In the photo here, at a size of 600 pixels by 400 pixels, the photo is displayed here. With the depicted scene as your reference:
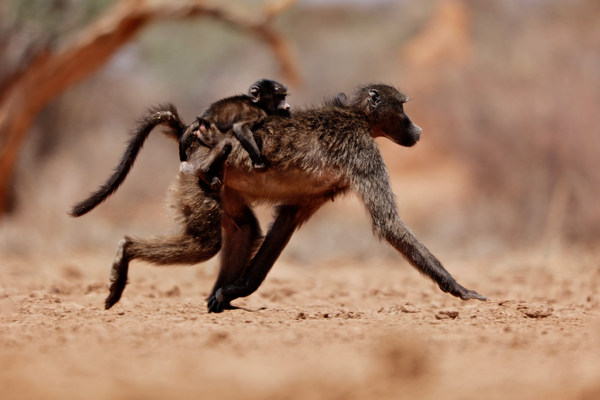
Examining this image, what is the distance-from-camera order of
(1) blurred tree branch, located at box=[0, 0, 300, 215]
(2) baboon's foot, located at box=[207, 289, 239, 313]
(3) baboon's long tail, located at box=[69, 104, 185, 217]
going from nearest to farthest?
1. (3) baboon's long tail, located at box=[69, 104, 185, 217]
2. (2) baboon's foot, located at box=[207, 289, 239, 313]
3. (1) blurred tree branch, located at box=[0, 0, 300, 215]

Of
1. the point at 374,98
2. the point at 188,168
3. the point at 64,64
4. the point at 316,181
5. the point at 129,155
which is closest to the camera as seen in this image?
the point at 188,168

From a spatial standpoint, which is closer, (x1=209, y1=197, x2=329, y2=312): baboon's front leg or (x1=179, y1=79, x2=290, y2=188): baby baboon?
(x1=179, y1=79, x2=290, y2=188): baby baboon

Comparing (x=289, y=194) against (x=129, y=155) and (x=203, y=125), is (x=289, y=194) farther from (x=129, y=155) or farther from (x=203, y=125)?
(x=129, y=155)

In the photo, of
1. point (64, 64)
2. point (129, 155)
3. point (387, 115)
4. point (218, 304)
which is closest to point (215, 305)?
point (218, 304)

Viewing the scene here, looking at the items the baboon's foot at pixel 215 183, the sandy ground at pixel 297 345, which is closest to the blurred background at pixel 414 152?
the baboon's foot at pixel 215 183

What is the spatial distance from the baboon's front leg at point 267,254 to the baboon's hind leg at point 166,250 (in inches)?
17.9

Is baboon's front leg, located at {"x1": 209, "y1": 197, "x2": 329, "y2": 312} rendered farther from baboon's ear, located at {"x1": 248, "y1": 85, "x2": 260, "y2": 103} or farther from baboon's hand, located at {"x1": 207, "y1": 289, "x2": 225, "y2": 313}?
baboon's ear, located at {"x1": 248, "y1": 85, "x2": 260, "y2": 103}

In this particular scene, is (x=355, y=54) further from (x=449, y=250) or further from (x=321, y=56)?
(x=449, y=250)

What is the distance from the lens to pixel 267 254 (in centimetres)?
477

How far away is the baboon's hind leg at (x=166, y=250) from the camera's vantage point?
431 centimetres

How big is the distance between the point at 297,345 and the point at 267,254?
5.43ft

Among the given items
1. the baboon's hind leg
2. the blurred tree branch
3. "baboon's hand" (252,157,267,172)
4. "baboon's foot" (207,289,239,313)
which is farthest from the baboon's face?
the blurred tree branch

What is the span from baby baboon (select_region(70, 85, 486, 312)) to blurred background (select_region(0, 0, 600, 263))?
→ 0.92ft

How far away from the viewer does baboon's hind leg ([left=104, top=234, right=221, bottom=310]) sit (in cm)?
431
